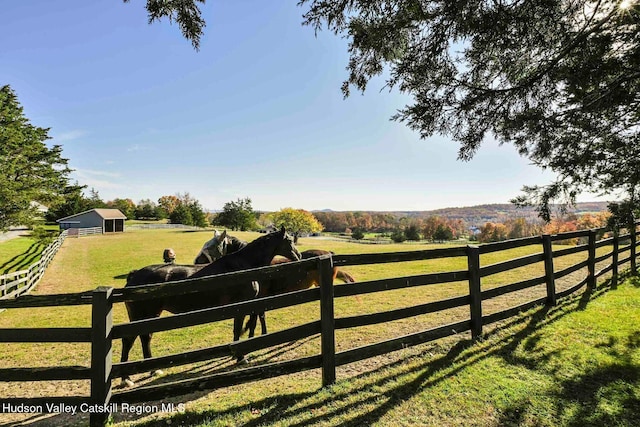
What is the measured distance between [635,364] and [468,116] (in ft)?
12.9

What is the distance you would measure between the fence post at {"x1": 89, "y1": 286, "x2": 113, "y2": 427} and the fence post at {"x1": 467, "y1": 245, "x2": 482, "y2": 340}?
463 centimetres

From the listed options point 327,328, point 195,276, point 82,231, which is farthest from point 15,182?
point 82,231

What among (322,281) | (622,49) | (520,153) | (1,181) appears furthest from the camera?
(1,181)

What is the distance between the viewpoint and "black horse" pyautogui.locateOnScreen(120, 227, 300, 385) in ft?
14.2

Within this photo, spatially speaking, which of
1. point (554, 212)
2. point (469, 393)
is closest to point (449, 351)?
point (469, 393)

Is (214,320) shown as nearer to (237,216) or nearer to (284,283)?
(284,283)

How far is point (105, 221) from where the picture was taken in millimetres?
51188

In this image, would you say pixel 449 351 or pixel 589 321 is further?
pixel 589 321

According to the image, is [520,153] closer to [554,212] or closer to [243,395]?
[554,212]

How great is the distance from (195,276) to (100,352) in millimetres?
1968

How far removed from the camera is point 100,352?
2.84 m

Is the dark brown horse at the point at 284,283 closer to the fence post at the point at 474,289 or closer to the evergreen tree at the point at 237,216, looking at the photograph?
the fence post at the point at 474,289

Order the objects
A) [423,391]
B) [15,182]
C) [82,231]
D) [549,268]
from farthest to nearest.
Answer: [82,231], [15,182], [549,268], [423,391]

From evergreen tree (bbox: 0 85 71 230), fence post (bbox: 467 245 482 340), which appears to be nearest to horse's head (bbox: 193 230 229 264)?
fence post (bbox: 467 245 482 340)
